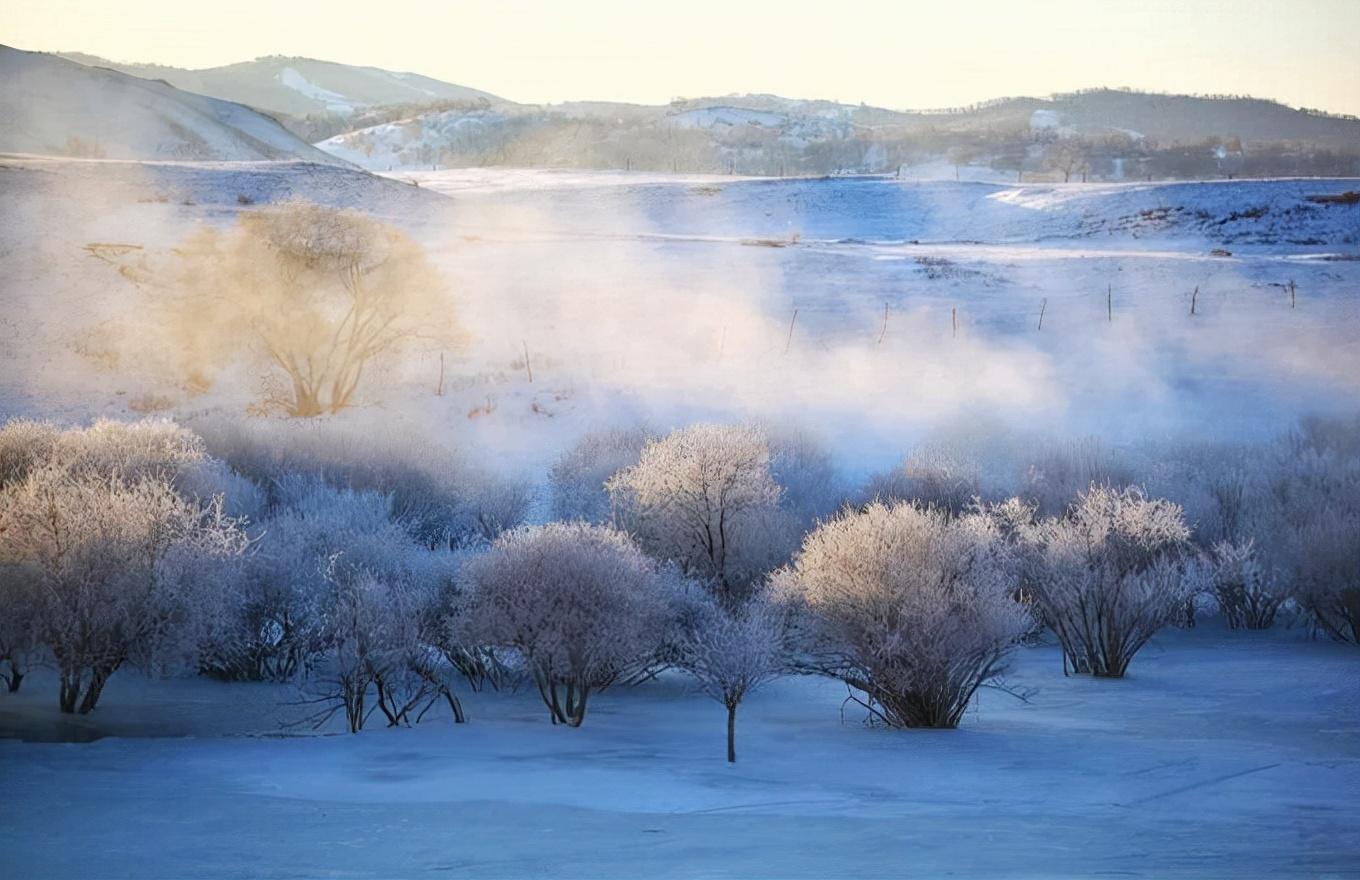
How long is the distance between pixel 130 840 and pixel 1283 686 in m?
14.8

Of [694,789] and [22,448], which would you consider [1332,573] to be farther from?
[22,448]

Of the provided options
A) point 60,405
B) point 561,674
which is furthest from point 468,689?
point 60,405

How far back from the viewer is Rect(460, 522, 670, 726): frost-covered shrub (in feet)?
→ 57.2

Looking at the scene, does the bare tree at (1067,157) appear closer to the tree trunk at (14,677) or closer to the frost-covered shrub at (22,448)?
the frost-covered shrub at (22,448)

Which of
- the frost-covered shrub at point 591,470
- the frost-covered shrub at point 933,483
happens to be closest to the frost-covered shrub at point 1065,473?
the frost-covered shrub at point 933,483

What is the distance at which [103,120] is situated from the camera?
311 ft

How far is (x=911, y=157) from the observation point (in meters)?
133

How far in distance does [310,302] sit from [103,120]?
6098 cm

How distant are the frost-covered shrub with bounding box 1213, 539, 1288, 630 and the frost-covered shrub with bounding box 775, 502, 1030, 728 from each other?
337 inches

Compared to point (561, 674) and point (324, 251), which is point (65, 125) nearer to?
point (324, 251)

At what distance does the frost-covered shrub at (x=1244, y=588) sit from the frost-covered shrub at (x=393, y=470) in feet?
41.5

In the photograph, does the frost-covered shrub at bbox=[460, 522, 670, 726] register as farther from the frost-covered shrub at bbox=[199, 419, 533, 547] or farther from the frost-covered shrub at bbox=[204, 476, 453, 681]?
the frost-covered shrub at bbox=[199, 419, 533, 547]

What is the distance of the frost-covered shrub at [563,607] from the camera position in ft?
57.2

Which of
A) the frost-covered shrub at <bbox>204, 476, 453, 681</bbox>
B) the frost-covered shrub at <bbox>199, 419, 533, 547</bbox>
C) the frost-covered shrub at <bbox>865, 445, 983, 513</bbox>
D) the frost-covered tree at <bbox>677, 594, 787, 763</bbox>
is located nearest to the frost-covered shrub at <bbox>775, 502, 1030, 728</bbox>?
the frost-covered tree at <bbox>677, 594, 787, 763</bbox>
